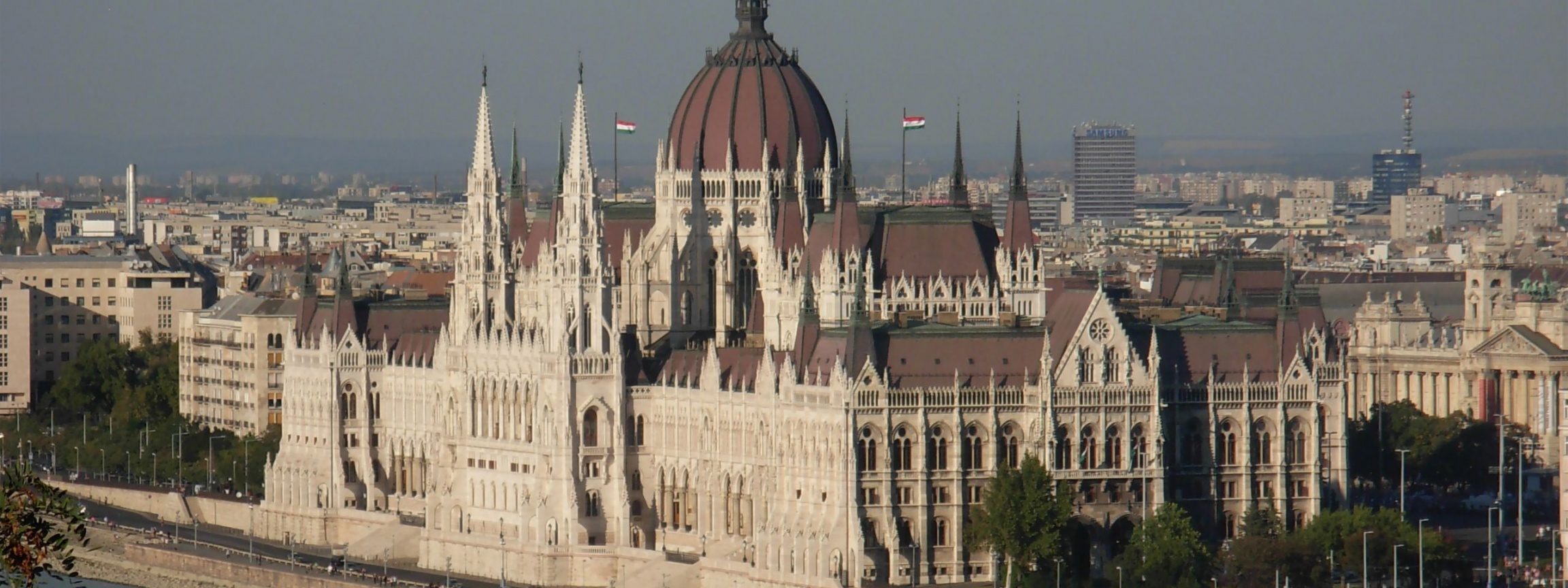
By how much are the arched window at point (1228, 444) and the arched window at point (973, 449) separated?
10.3m

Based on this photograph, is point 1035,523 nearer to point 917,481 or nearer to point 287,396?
point 917,481

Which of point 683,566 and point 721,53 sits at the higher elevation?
point 721,53

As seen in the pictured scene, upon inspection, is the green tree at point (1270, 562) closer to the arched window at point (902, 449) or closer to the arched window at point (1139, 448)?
the arched window at point (1139, 448)

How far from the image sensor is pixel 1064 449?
150m

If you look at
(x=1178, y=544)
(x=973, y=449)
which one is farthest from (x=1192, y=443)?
(x=1178, y=544)

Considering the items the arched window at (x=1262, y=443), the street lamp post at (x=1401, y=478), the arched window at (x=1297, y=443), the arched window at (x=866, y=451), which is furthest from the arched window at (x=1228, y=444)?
the arched window at (x=866, y=451)

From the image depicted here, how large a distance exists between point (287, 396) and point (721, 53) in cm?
2947

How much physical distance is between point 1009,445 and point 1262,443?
1080cm

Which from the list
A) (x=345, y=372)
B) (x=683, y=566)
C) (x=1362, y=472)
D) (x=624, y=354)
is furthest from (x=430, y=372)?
(x=1362, y=472)

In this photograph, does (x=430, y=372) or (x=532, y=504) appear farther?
(x=430, y=372)

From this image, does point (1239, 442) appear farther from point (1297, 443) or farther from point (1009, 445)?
point (1009, 445)

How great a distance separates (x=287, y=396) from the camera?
19312 centimetres

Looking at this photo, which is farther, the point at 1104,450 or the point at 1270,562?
the point at 1104,450

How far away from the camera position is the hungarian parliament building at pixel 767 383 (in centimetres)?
14888
